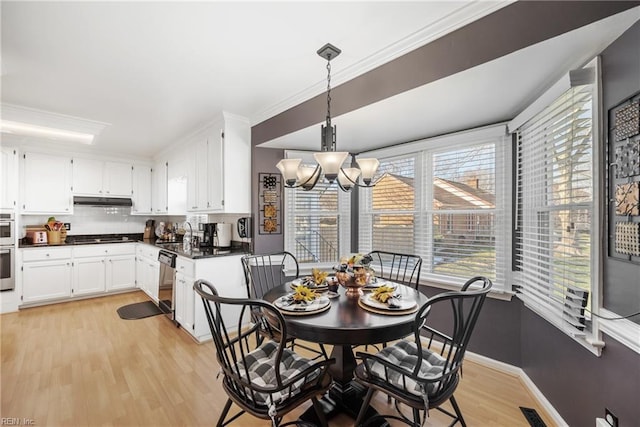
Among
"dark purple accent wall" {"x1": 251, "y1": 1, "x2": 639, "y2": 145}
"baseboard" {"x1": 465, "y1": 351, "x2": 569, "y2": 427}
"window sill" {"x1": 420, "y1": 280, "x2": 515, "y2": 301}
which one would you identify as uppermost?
"dark purple accent wall" {"x1": 251, "y1": 1, "x2": 639, "y2": 145}

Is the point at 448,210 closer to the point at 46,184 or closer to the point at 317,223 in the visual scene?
the point at 317,223

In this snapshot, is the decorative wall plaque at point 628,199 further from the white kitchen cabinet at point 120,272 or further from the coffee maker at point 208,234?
the white kitchen cabinet at point 120,272

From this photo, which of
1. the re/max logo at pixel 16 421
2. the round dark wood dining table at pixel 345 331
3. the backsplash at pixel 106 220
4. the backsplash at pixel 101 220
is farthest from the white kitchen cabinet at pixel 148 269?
the round dark wood dining table at pixel 345 331

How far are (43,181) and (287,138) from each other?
4059mm

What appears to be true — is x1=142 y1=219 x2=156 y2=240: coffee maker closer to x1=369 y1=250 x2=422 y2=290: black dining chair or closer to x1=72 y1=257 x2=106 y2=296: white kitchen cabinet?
x1=72 y1=257 x2=106 y2=296: white kitchen cabinet

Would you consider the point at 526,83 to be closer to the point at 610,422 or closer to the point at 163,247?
the point at 610,422

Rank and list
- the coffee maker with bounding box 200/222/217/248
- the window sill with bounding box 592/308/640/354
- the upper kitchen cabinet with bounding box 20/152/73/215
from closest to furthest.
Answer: the window sill with bounding box 592/308/640/354 < the coffee maker with bounding box 200/222/217/248 < the upper kitchen cabinet with bounding box 20/152/73/215

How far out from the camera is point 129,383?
90.4 inches

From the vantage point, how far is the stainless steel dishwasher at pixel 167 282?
347 centimetres

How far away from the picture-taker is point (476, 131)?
2.64 m

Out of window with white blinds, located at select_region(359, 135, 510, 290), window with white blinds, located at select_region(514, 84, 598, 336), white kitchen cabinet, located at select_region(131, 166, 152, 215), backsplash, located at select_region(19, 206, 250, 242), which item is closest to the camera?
window with white blinds, located at select_region(514, 84, 598, 336)

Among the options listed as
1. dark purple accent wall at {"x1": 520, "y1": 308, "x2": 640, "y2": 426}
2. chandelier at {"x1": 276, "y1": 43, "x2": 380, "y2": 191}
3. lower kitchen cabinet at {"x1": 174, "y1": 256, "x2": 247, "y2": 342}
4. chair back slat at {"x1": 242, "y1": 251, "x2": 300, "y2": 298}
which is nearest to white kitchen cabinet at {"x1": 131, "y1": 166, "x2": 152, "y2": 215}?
lower kitchen cabinet at {"x1": 174, "y1": 256, "x2": 247, "y2": 342}

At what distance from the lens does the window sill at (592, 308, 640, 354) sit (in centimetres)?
126

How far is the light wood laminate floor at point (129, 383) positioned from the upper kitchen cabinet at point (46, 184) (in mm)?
1785
